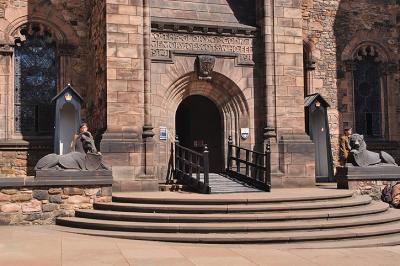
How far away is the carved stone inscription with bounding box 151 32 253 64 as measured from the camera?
1527cm

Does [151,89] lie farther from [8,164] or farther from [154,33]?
[8,164]

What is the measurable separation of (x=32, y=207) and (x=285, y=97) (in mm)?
8194

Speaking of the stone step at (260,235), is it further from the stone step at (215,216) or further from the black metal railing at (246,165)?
the black metal railing at (246,165)

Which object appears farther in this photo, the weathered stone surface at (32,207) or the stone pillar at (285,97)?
the stone pillar at (285,97)

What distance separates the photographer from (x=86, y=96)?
1739 cm

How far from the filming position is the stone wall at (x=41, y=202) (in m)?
11.4

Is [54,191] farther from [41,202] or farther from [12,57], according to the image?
[12,57]

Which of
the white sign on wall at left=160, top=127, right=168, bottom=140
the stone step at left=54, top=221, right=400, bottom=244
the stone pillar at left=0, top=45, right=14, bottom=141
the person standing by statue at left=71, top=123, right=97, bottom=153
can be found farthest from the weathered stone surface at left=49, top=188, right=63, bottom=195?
the stone pillar at left=0, top=45, right=14, bottom=141

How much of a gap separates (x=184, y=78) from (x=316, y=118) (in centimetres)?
584

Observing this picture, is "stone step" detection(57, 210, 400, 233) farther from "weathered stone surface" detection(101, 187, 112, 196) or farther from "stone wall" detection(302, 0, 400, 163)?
"stone wall" detection(302, 0, 400, 163)

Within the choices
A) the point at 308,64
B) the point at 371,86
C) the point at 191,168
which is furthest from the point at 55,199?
the point at 371,86

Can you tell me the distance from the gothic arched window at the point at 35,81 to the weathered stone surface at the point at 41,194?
19.0 ft

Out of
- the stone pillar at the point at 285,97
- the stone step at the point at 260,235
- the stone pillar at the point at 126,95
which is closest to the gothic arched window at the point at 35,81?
the stone pillar at the point at 126,95

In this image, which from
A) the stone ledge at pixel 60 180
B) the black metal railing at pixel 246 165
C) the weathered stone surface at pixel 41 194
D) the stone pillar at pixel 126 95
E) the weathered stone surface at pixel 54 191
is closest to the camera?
the stone ledge at pixel 60 180
